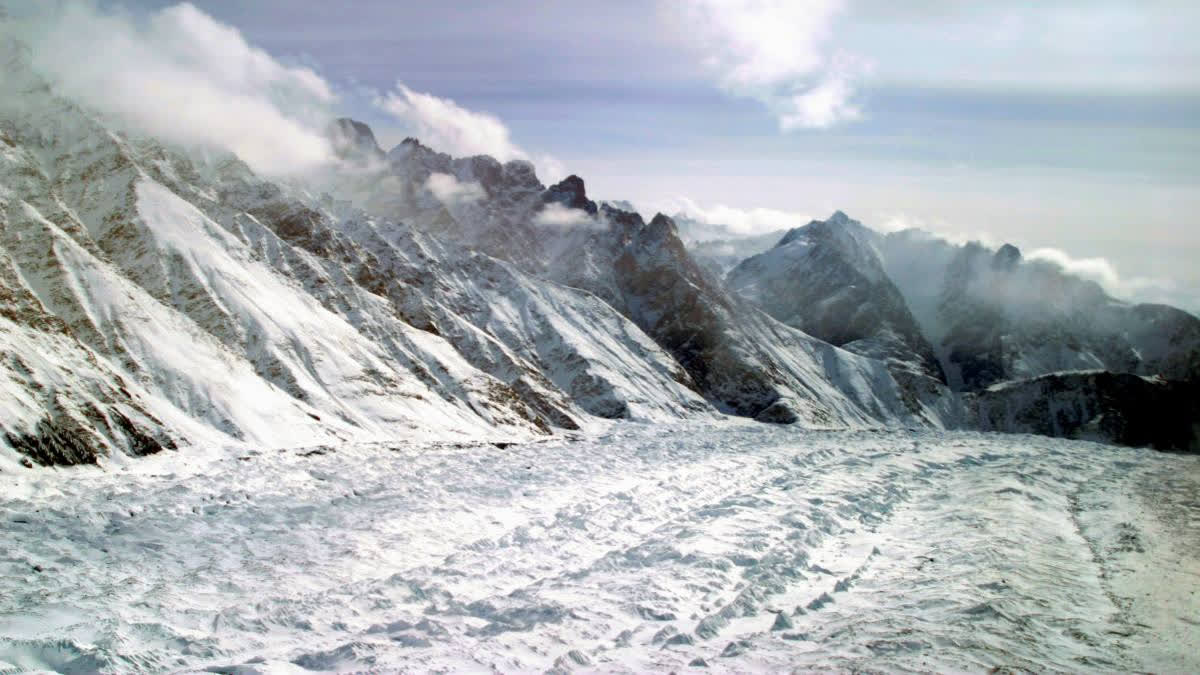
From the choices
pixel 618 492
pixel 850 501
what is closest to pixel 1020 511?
pixel 850 501

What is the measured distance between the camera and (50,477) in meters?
29.4

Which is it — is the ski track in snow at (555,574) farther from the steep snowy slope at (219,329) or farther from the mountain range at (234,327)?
the steep snowy slope at (219,329)

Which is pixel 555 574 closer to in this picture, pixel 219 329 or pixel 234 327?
pixel 219 329

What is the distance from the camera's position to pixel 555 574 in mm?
20656

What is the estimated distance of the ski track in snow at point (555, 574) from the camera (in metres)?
14.6

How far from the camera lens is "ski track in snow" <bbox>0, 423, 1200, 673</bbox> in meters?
14.6

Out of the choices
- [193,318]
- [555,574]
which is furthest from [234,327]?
[555,574]

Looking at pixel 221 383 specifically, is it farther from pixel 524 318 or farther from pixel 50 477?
pixel 524 318

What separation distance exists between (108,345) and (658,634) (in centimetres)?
5510

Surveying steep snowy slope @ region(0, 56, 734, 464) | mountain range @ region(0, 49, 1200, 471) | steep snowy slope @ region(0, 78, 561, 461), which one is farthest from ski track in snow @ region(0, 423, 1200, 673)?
steep snowy slope @ region(0, 78, 561, 461)

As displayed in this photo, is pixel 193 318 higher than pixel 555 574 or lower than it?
higher

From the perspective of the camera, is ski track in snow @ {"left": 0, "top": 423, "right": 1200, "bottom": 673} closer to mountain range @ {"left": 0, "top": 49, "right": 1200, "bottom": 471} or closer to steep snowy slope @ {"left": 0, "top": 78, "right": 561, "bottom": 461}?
mountain range @ {"left": 0, "top": 49, "right": 1200, "bottom": 471}

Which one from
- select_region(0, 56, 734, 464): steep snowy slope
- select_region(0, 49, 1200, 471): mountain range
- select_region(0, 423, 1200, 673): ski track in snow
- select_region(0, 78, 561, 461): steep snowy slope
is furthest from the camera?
select_region(0, 78, 561, 461): steep snowy slope

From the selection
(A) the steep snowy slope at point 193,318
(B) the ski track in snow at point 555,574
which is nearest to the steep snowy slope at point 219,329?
(A) the steep snowy slope at point 193,318
